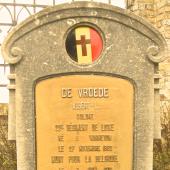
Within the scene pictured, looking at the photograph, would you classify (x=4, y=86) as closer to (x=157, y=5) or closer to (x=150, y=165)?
(x=157, y=5)

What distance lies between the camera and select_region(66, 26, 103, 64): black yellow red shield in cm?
585

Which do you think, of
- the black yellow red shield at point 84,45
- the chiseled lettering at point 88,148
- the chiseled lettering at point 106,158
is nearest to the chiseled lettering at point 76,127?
the chiseled lettering at point 88,148

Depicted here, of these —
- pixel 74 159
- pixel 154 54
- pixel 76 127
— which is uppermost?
pixel 154 54

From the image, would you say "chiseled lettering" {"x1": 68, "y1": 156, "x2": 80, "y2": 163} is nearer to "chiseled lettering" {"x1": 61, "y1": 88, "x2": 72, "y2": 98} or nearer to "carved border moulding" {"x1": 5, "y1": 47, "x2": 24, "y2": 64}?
"chiseled lettering" {"x1": 61, "y1": 88, "x2": 72, "y2": 98}

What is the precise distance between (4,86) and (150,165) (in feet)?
12.5

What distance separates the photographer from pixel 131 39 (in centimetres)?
587

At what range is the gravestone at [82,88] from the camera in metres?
5.76

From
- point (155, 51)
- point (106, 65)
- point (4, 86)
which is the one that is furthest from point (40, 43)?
point (4, 86)

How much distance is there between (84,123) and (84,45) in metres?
0.69

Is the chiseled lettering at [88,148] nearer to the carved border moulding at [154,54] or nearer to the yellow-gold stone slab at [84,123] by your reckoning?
the yellow-gold stone slab at [84,123]

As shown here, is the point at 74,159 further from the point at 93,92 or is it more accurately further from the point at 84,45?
the point at 84,45

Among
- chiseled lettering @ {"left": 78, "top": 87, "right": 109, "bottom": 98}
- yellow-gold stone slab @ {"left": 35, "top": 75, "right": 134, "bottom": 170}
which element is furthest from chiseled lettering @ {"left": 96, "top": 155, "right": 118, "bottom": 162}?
chiseled lettering @ {"left": 78, "top": 87, "right": 109, "bottom": 98}

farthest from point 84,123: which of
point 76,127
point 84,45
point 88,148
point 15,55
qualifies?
point 15,55

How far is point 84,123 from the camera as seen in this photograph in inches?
227
